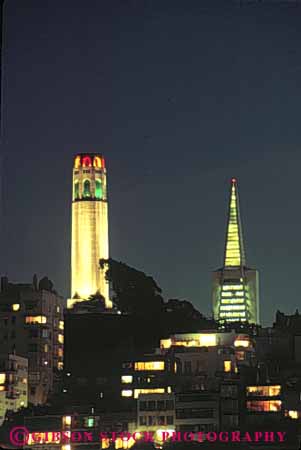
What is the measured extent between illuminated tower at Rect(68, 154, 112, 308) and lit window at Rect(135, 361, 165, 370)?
2.72 meters

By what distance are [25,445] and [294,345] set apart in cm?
409

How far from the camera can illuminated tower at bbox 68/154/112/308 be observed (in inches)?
607

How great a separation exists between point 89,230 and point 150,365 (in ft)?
11.0

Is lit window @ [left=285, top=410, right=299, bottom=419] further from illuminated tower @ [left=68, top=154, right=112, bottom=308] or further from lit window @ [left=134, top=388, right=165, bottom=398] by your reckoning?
illuminated tower @ [left=68, top=154, right=112, bottom=308]

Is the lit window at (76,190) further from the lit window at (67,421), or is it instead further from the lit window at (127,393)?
the lit window at (67,421)

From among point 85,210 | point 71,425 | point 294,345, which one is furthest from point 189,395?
point 85,210

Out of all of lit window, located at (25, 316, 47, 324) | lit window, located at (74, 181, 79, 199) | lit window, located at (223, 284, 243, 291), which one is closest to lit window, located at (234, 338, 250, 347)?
lit window, located at (25, 316, 47, 324)

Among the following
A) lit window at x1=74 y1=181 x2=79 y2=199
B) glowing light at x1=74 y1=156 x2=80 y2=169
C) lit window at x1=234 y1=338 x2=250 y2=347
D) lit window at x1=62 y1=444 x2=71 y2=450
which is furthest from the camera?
lit window at x1=74 y1=181 x2=79 y2=199

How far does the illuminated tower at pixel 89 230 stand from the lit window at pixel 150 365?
A: 2.72m

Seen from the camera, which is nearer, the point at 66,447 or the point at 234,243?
the point at 66,447

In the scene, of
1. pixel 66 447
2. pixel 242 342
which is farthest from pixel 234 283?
pixel 66 447

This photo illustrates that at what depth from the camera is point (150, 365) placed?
12617 mm

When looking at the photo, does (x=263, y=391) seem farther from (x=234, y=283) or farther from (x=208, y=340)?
(x=234, y=283)

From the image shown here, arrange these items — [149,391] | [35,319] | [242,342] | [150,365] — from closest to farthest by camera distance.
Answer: [149,391]
[150,365]
[35,319]
[242,342]
